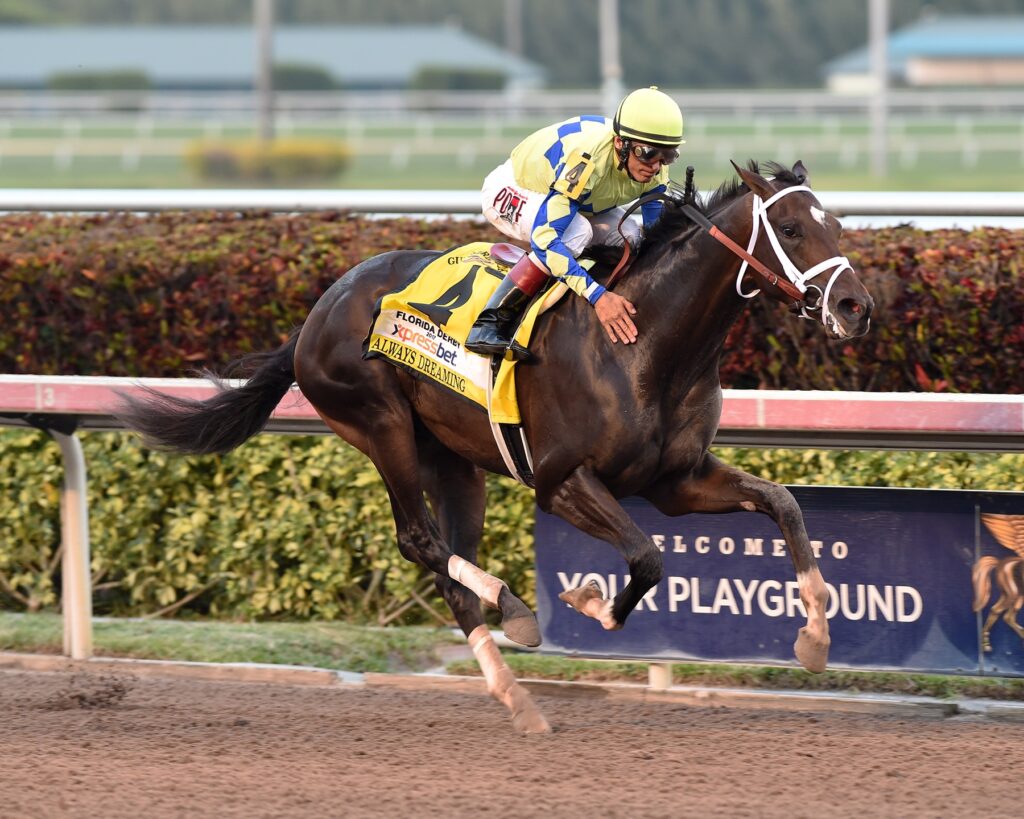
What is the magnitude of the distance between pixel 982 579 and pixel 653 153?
1.65 metres

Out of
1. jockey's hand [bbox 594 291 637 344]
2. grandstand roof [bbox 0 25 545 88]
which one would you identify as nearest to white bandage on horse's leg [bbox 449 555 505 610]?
jockey's hand [bbox 594 291 637 344]

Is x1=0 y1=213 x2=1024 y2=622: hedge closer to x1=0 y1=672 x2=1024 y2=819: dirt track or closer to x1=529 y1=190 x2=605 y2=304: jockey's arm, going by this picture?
x1=0 y1=672 x2=1024 y2=819: dirt track

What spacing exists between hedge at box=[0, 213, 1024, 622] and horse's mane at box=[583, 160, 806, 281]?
47.5 inches

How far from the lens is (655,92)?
4.48 meters

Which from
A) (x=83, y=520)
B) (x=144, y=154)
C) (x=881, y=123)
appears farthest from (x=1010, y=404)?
(x=144, y=154)

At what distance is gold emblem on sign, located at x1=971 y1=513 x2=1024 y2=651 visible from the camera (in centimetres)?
489

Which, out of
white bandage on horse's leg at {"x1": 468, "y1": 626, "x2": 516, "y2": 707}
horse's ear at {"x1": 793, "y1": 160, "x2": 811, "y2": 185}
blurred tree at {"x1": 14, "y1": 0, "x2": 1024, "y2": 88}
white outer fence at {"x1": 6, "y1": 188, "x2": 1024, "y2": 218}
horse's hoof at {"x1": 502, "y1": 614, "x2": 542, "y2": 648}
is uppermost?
blurred tree at {"x1": 14, "y1": 0, "x2": 1024, "y2": 88}

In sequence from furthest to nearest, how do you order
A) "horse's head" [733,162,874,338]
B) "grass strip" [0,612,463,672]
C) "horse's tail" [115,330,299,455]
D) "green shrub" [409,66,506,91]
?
"green shrub" [409,66,506,91] < "grass strip" [0,612,463,672] < "horse's tail" [115,330,299,455] < "horse's head" [733,162,874,338]

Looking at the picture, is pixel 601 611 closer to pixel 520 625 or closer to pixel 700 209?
pixel 520 625

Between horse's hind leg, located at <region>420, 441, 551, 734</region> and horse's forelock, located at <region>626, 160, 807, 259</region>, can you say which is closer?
horse's forelock, located at <region>626, 160, 807, 259</region>

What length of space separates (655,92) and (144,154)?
2710cm

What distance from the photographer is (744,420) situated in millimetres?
5027

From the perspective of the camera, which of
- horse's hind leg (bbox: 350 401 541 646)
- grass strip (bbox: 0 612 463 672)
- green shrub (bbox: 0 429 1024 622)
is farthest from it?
green shrub (bbox: 0 429 1024 622)

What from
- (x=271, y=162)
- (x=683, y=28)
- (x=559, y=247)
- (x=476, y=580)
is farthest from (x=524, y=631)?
(x=683, y=28)
